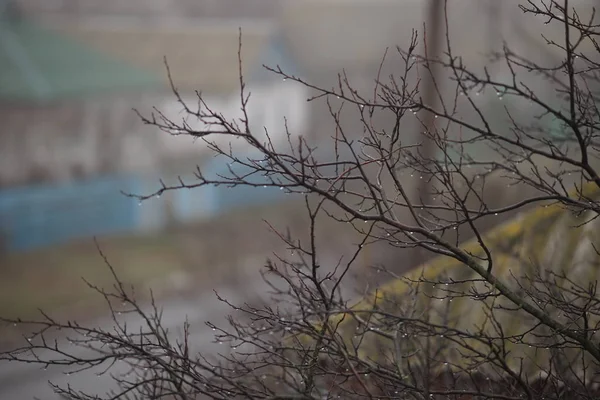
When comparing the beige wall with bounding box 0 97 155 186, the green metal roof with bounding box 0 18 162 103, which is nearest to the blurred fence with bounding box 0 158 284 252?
the beige wall with bounding box 0 97 155 186

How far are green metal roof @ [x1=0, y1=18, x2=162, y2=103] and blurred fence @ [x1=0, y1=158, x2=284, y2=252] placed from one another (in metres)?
1.74

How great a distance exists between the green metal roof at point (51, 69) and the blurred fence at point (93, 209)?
1.74m

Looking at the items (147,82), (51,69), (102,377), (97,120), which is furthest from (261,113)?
(102,377)

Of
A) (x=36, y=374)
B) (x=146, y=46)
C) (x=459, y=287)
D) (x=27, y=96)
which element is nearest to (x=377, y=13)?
(x=146, y=46)

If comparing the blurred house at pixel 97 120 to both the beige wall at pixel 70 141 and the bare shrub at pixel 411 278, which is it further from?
the bare shrub at pixel 411 278

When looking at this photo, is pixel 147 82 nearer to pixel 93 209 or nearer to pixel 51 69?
pixel 51 69

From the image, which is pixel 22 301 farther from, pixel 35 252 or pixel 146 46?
pixel 146 46

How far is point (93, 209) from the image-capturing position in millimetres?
14531

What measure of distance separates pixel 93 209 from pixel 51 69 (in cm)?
274

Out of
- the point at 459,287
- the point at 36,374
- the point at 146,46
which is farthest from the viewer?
the point at 146,46

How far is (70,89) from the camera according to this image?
13914mm

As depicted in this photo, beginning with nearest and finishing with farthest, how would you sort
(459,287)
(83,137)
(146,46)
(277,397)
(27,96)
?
(277,397) → (459,287) → (27,96) → (83,137) → (146,46)

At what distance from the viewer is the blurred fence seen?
530 inches

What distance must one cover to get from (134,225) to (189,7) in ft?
16.0
